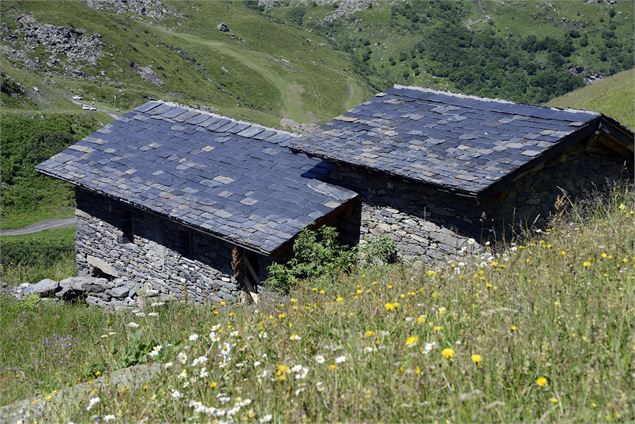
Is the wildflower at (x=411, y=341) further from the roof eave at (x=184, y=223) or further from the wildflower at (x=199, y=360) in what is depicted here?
the roof eave at (x=184, y=223)

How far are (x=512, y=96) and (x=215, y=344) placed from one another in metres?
119

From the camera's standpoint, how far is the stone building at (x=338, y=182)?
34.9 feet

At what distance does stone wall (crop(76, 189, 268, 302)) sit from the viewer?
493 inches

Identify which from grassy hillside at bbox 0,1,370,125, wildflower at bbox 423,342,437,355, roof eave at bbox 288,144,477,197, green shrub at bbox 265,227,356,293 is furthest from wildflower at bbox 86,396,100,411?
grassy hillside at bbox 0,1,370,125

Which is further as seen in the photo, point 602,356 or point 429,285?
point 429,285

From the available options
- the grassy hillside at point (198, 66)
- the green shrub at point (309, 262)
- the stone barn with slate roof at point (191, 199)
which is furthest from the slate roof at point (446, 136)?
the grassy hillside at point (198, 66)

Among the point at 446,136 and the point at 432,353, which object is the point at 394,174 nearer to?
the point at 446,136

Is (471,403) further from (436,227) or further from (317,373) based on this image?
(436,227)

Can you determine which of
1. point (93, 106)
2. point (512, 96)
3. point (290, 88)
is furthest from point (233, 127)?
point (512, 96)

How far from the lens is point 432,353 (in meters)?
4.53

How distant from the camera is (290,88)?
346 feet

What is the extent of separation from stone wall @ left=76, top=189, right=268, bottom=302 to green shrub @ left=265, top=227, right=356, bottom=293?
877 millimetres

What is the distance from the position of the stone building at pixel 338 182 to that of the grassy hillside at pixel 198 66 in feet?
121

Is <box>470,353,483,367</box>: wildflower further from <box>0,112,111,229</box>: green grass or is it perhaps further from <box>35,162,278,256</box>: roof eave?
<box>0,112,111,229</box>: green grass
